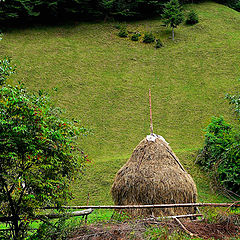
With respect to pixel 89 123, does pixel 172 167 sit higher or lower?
higher

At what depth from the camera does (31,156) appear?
5.56 metres

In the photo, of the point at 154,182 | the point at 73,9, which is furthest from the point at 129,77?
the point at 154,182

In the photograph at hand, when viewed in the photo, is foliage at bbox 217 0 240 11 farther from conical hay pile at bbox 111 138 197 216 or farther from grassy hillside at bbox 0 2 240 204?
conical hay pile at bbox 111 138 197 216

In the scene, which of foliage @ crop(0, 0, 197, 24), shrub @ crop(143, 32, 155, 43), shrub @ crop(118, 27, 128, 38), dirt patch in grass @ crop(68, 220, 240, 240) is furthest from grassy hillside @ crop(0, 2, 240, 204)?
dirt patch in grass @ crop(68, 220, 240, 240)

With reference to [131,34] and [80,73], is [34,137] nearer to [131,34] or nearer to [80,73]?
[80,73]

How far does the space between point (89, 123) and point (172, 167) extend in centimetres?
1681

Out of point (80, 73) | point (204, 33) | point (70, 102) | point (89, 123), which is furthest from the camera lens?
point (204, 33)

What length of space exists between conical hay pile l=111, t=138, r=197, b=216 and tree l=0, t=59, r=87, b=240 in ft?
9.72

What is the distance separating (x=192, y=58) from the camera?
113ft

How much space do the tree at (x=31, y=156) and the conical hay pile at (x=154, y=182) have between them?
2.96 m

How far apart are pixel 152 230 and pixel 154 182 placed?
2562mm

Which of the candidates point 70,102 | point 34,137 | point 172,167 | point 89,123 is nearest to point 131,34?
point 70,102

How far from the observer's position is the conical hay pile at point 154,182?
863 centimetres

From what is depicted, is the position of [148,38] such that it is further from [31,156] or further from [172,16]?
[31,156]
